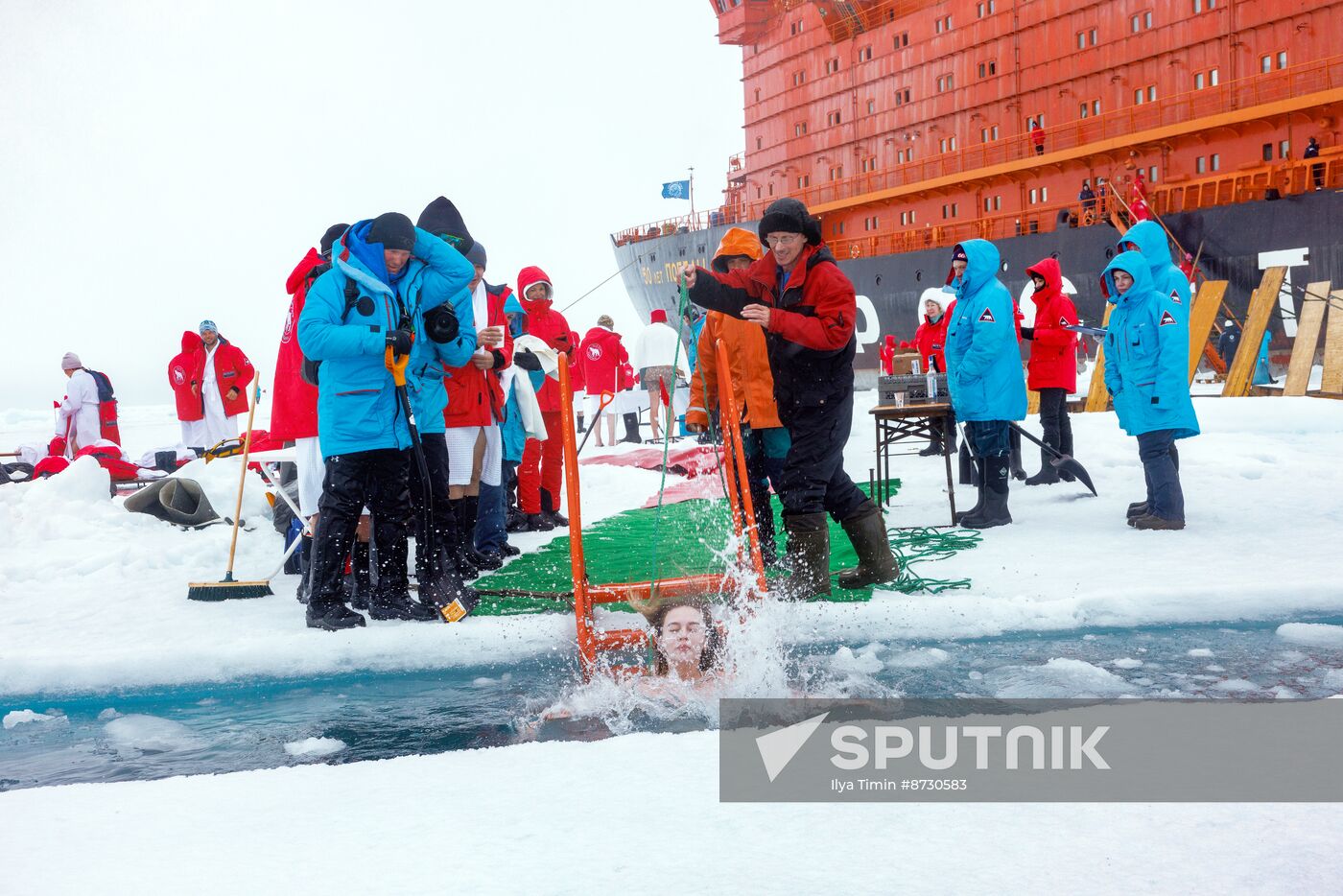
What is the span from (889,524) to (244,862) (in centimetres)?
486

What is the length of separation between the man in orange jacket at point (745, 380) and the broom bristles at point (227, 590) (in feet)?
7.80

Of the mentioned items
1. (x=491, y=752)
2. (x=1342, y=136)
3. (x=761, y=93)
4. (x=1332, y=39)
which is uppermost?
(x=761, y=93)

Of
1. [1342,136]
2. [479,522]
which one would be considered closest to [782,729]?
[479,522]

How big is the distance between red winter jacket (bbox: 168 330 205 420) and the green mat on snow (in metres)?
6.22

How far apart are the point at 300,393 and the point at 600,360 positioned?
8.08 metres

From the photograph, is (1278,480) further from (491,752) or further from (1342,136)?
(1342,136)

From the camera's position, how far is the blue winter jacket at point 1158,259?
19.1ft

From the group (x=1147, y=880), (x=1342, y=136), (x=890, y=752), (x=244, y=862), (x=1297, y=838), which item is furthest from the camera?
(x=1342, y=136)

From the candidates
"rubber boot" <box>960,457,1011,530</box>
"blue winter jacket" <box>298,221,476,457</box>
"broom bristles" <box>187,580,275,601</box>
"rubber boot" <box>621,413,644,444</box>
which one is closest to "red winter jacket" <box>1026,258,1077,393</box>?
"rubber boot" <box>960,457,1011,530</box>

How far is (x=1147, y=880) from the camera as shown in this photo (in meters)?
1.72

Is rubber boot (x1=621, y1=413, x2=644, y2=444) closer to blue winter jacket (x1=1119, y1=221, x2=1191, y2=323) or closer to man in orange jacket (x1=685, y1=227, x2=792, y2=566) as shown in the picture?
blue winter jacket (x1=1119, y1=221, x2=1191, y2=323)

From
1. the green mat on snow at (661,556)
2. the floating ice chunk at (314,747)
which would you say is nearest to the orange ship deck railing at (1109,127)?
the green mat on snow at (661,556)

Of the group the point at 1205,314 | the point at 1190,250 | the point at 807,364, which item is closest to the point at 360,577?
the point at 807,364

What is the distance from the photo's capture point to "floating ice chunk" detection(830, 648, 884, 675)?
3428mm
